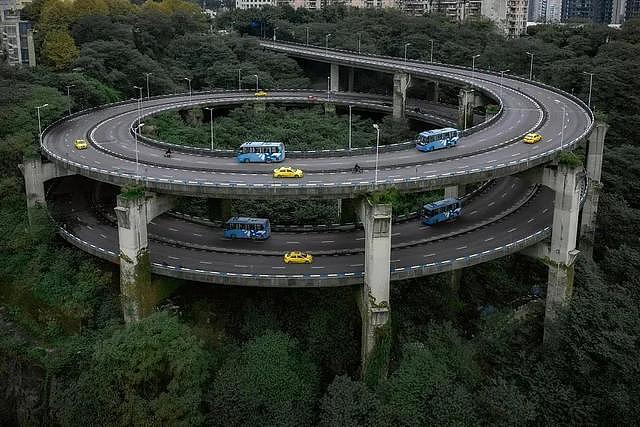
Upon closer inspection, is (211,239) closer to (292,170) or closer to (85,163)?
(292,170)

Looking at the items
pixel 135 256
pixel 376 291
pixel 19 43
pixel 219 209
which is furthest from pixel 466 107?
pixel 19 43

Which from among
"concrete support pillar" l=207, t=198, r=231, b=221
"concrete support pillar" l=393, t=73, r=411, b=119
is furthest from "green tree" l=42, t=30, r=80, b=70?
"concrete support pillar" l=207, t=198, r=231, b=221

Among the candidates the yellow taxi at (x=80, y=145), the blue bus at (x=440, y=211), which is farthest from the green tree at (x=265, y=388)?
the yellow taxi at (x=80, y=145)

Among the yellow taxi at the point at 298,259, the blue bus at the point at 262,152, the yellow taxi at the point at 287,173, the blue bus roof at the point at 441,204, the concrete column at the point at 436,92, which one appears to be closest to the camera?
the yellow taxi at the point at 298,259

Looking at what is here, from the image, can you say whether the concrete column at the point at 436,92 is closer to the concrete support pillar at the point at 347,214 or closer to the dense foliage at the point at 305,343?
the dense foliage at the point at 305,343

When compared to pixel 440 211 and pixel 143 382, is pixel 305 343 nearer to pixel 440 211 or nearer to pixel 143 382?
pixel 143 382

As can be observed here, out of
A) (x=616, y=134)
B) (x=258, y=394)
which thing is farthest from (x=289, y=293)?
(x=616, y=134)
